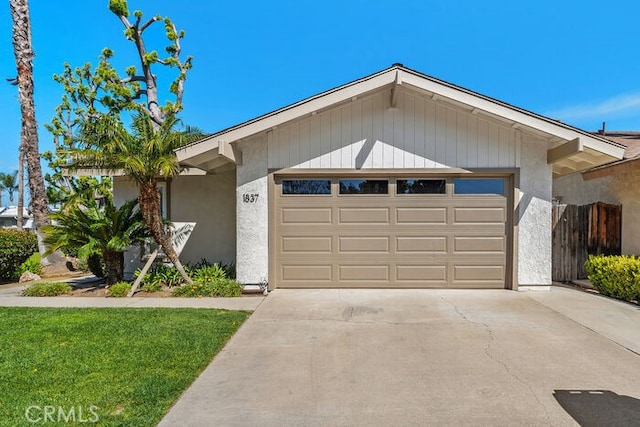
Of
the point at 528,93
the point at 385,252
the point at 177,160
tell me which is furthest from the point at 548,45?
the point at 177,160

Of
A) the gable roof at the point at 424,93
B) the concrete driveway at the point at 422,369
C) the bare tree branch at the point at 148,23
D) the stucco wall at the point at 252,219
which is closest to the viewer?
the concrete driveway at the point at 422,369

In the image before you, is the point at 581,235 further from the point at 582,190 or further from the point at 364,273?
the point at 364,273

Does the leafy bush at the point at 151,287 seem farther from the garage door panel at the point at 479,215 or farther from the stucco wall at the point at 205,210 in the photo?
the garage door panel at the point at 479,215

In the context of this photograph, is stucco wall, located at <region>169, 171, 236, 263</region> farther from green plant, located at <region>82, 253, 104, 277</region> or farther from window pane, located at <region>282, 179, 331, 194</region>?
window pane, located at <region>282, 179, 331, 194</region>

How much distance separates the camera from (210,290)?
700cm

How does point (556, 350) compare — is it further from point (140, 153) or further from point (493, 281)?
point (140, 153)

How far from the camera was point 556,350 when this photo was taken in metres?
4.11

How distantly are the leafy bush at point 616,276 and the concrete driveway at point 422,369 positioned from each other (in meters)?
0.64

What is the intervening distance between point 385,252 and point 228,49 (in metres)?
15.0

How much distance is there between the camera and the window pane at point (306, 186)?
292 inches

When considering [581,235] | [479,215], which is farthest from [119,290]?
[581,235]

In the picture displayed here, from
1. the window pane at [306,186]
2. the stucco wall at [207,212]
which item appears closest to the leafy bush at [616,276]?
the window pane at [306,186]

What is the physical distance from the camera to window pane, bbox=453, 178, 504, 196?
7270mm

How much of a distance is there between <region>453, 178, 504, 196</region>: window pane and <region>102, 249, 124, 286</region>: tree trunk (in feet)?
24.6
